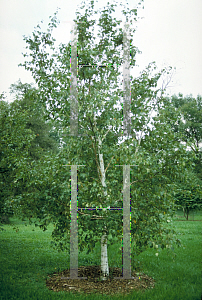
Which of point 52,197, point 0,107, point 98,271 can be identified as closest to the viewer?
point 52,197

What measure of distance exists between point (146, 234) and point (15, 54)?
12.8ft

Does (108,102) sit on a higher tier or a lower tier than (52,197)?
higher

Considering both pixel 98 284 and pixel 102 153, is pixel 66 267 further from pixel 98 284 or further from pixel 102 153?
pixel 102 153

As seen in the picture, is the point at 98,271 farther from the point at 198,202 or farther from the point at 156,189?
the point at 198,202

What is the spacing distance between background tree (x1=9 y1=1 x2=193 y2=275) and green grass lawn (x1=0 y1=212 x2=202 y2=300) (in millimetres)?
596

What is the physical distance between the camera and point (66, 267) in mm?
5621

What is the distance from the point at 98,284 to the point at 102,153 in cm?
207

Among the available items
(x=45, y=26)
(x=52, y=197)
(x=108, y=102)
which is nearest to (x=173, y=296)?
(x=52, y=197)

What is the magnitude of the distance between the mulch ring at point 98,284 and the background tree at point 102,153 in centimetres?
25

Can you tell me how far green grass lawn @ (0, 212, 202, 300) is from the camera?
4082mm

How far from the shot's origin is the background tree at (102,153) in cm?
402

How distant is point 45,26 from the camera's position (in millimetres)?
4547

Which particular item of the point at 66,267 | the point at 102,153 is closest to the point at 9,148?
the point at 102,153

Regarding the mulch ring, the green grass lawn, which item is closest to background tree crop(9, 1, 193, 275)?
the mulch ring
